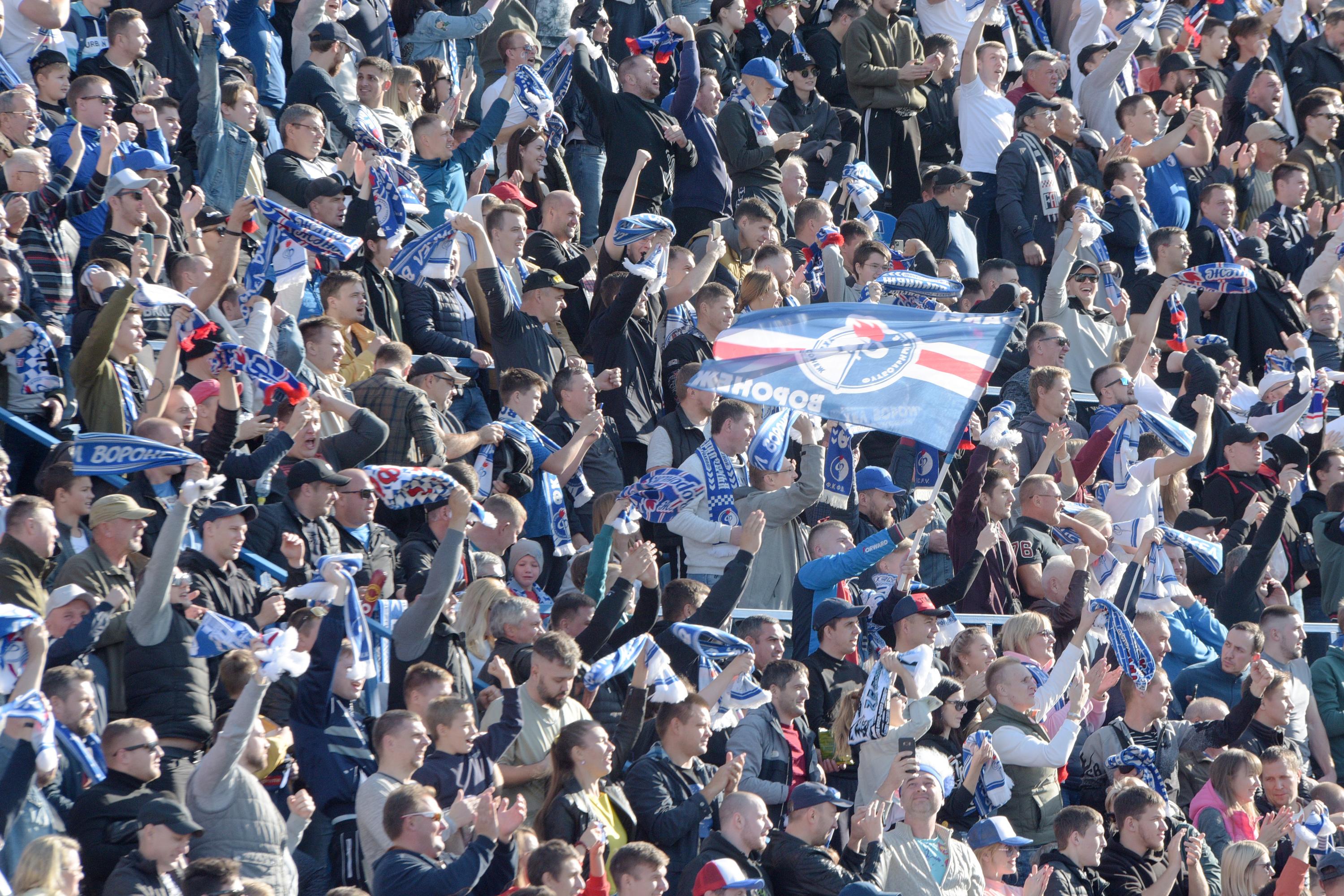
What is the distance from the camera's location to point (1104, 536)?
11.8m

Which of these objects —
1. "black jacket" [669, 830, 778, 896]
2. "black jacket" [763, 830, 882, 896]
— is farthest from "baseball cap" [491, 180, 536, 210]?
"black jacket" [669, 830, 778, 896]

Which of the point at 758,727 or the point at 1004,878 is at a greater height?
the point at 758,727

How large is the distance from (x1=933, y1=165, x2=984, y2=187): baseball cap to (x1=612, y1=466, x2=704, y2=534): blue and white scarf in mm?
4788

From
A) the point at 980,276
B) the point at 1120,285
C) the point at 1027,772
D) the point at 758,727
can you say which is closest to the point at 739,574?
the point at 758,727

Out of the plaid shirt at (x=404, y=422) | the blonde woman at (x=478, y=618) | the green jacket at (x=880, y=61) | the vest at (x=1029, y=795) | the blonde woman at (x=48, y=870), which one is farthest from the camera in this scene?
the green jacket at (x=880, y=61)

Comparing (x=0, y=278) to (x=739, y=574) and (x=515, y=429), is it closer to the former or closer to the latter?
(x=515, y=429)

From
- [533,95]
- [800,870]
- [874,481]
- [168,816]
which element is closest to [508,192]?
[533,95]

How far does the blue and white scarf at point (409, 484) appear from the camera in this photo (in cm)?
950

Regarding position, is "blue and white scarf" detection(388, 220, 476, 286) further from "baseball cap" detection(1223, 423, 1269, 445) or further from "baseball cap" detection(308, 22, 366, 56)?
"baseball cap" detection(1223, 423, 1269, 445)

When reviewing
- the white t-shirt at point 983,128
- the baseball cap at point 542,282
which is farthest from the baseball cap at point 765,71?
the baseball cap at point 542,282

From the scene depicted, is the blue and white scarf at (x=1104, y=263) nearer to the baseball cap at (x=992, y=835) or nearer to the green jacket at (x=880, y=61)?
the green jacket at (x=880, y=61)

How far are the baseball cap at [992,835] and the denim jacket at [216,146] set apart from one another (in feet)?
18.1

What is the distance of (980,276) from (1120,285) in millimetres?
1422

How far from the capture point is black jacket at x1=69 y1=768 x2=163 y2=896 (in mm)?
7324
